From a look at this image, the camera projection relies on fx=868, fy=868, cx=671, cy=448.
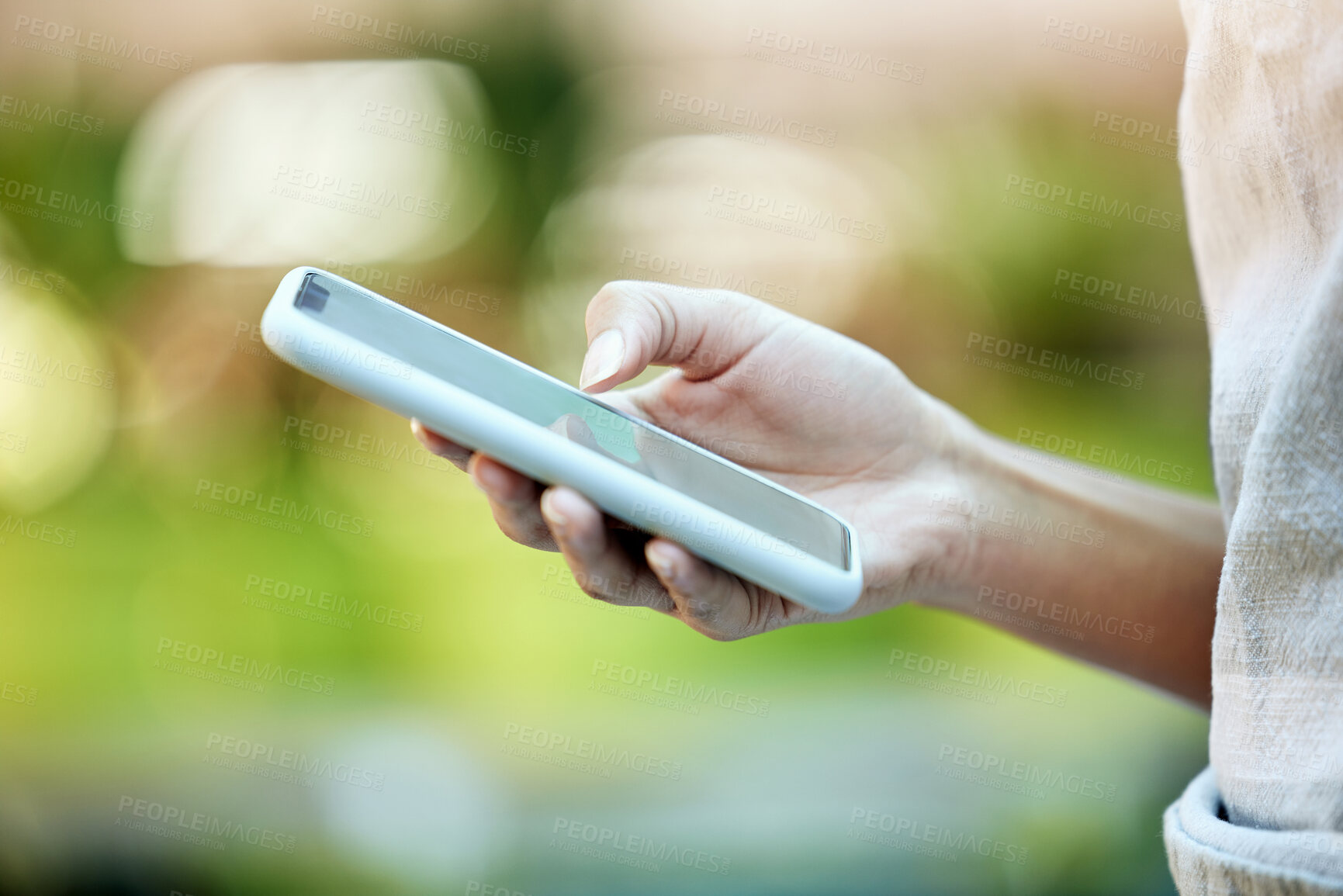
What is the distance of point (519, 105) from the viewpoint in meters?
1.98

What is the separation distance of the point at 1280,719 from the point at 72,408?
2.17 m

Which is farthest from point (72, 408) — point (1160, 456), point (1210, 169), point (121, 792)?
point (1160, 456)

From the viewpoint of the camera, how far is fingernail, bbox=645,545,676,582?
0.48 m

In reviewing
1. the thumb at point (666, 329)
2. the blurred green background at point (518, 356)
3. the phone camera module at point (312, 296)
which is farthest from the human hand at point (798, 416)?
the blurred green background at point (518, 356)

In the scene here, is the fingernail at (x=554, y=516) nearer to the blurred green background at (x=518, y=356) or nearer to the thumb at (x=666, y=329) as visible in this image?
the thumb at (x=666, y=329)

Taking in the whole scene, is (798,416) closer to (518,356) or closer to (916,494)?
(916,494)

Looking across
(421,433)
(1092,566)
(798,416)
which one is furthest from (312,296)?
(1092,566)

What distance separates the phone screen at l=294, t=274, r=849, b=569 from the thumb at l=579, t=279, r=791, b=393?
0.15 ft

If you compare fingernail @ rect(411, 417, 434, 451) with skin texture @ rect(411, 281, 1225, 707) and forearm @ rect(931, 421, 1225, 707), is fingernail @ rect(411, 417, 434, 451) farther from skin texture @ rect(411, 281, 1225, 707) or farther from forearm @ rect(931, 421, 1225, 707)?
forearm @ rect(931, 421, 1225, 707)

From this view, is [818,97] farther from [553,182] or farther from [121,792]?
[121,792]

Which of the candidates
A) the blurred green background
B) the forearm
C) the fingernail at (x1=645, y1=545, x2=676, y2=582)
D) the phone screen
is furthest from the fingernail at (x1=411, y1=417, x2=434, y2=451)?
the blurred green background

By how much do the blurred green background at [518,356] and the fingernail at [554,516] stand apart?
1.44 meters

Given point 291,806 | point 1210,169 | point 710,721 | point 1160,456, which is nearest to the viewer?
point 1210,169

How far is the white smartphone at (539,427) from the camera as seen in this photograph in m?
0.44
